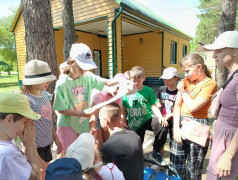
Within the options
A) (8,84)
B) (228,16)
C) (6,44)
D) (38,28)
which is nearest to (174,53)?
(228,16)

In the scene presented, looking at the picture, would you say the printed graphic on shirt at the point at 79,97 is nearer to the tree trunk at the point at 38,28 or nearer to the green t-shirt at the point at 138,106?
the green t-shirt at the point at 138,106

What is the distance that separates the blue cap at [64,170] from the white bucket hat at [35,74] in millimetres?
1123

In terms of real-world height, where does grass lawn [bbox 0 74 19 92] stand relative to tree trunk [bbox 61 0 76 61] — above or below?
below

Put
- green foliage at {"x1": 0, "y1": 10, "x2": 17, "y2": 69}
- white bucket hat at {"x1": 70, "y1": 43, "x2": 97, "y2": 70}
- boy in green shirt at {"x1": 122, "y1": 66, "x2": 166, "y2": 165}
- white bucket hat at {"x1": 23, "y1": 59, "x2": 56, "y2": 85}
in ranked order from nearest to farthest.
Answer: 1. white bucket hat at {"x1": 23, "y1": 59, "x2": 56, "y2": 85}
2. white bucket hat at {"x1": 70, "y1": 43, "x2": 97, "y2": 70}
3. boy in green shirt at {"x1": 122, "y1": 66, "x2": 166, "y2": 165}
4. green foliage at {"x1": 0, "y1": 10, "x2": 17, "y2": 69}

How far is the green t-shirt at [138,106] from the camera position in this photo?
2.58m

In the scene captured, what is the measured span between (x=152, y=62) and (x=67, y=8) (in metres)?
8.11

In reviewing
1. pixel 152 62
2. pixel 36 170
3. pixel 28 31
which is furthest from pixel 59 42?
pixel 36 170

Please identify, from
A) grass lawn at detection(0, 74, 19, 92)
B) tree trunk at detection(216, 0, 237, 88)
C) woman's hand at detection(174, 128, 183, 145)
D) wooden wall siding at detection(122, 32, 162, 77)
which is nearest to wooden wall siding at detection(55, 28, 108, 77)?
wooden wall siding at detection(122, 32, 162, 77)

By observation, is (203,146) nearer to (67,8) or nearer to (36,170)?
(36,170)

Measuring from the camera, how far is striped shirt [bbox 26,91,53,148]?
1.90 m

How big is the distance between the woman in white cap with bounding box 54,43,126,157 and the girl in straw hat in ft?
0.50

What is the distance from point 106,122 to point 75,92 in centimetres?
64

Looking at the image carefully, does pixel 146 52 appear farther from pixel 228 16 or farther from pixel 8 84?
pixel 8 84

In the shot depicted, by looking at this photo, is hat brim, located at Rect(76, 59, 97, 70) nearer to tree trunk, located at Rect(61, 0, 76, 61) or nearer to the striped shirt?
the striped shirt
